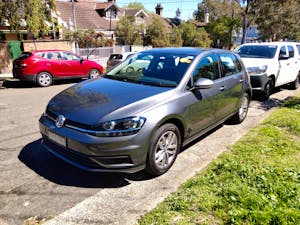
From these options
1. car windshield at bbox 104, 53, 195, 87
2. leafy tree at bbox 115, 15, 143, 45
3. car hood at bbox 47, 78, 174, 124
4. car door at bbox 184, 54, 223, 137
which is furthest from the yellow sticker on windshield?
leafy tree at bbox 115, 15, 143, 45

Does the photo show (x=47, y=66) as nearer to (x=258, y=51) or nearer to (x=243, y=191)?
(x=258, y=51)

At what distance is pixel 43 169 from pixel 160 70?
226 cm

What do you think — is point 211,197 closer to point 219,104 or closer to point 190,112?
point 190,112

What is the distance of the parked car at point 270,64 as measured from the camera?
7492 millimetres

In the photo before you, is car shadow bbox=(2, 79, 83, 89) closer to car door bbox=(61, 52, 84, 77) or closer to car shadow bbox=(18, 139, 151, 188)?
car door bbox=(61, 52, 84, 77)

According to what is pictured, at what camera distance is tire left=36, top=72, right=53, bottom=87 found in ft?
35.1

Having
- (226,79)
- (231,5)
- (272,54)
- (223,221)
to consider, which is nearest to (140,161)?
(223,221)

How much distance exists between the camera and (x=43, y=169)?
3.66 meters

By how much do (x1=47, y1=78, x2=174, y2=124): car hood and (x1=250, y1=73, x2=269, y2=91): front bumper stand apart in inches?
184

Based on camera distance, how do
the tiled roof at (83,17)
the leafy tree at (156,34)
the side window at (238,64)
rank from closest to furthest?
the side window at (238,64) < the leafy tree at (156,34) < the tiled roof at (83,17)

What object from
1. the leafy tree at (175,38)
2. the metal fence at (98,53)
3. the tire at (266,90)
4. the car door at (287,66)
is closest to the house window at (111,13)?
the leafy tree at (175,38)

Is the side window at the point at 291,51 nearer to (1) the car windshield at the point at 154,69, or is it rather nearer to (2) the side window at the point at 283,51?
(2) the side window at the point at 283,51

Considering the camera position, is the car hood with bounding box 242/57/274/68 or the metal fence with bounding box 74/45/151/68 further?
the metal fence with bounding box 74/45/151/68

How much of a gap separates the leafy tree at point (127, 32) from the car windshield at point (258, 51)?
18607 mm
